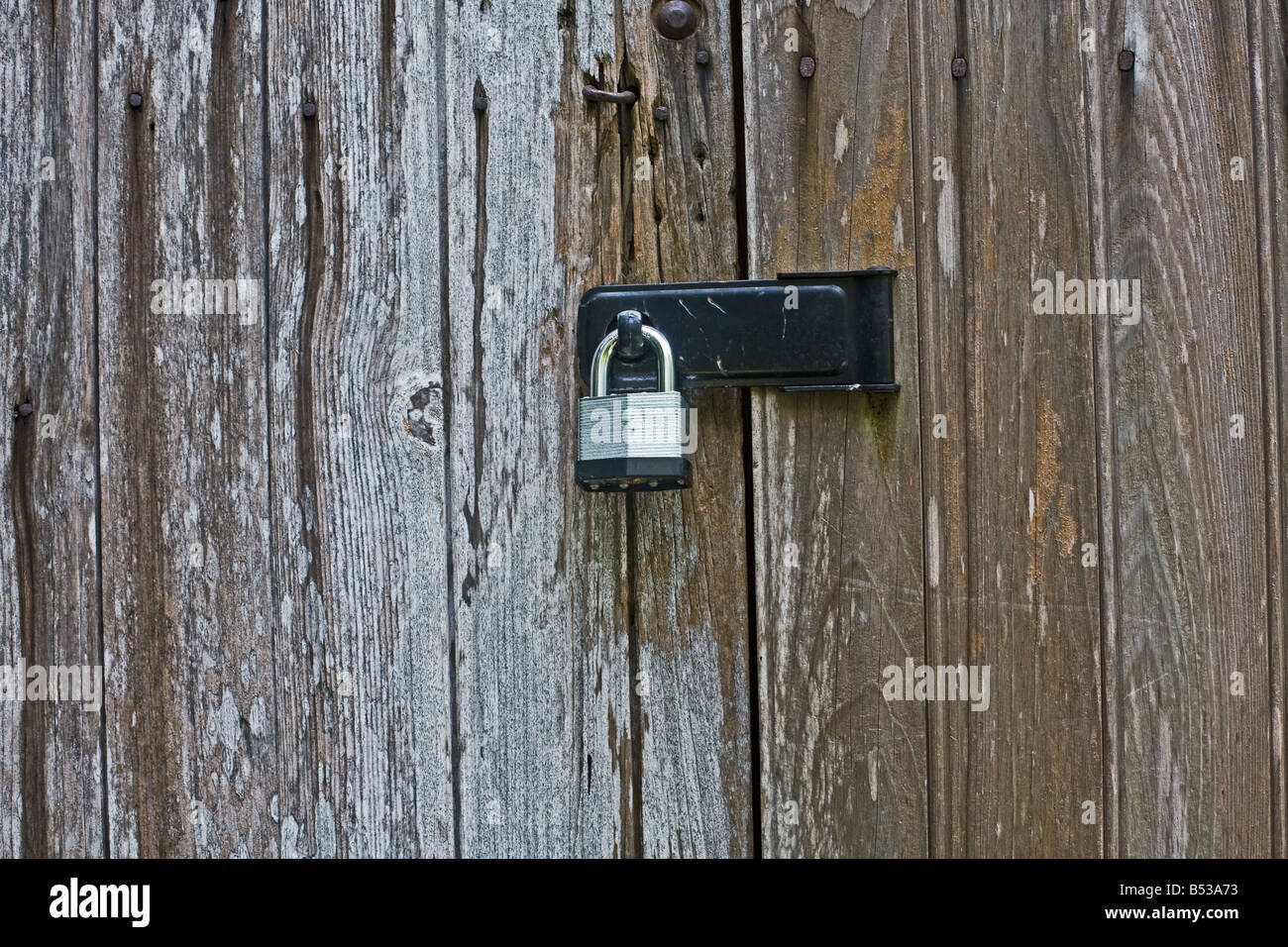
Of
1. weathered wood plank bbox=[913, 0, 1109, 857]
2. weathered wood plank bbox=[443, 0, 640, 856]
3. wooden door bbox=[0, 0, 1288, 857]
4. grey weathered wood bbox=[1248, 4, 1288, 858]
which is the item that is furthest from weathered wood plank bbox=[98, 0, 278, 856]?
grey weathered wood bbox=[1248, 4, 1288, 858]

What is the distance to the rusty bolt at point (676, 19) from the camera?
99 cm

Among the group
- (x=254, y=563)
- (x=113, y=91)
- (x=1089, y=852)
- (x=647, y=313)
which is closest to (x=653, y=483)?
(x=647, y=313)

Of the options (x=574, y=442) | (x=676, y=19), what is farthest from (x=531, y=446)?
(x=676, y=19)

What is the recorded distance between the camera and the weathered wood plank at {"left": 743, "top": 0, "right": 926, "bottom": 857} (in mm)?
980

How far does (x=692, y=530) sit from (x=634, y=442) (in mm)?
183

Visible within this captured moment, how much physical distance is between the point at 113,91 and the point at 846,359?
823 mm

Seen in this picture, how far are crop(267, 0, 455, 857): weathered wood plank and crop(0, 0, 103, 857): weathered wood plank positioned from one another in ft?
0.68

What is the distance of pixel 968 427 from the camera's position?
979 mm

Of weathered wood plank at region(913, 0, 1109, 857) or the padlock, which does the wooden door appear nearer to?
weathered wood plank at region(913, 0, 1109, 857)

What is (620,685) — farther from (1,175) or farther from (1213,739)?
(1,175)

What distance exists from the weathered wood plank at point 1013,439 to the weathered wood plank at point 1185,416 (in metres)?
0.04

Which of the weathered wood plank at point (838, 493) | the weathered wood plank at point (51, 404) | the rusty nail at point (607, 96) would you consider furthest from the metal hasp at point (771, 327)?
the weathered wood plank at point (51, 404)

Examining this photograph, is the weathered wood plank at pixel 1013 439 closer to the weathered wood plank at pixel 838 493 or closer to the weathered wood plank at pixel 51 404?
the weathered wood plank at pixel 838 493

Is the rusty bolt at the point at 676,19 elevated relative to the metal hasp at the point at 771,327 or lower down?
elevated
